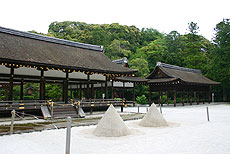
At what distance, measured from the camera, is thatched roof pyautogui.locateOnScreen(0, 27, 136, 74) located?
12.5 m

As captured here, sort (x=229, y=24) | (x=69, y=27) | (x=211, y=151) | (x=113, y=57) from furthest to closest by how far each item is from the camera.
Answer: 1. (x=69, y=27)
2. (x=113, y=57)
3. (x=229, y=24)
4. (x=211, y=151)

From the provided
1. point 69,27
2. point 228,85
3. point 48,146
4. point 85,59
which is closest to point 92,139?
point 48,146

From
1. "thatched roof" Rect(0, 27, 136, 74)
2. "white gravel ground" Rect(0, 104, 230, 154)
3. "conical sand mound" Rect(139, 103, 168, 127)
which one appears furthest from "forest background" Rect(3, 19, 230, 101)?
"white gravel ground" Rect(0, 104, 230, 154)

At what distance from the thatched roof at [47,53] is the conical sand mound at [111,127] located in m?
6.81

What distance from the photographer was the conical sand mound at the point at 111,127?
25.4 feet

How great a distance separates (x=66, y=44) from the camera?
719 inches

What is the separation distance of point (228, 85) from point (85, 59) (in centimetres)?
3105

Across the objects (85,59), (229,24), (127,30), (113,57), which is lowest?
(85,59)

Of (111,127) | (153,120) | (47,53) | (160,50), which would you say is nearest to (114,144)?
(111,127)

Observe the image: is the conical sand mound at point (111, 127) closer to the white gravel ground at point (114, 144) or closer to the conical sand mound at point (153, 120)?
the white gravel ground at point (114, 144)

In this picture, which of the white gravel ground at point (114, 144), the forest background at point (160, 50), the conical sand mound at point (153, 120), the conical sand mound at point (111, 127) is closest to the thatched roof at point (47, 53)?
the white gravel ground at point (114, 144)

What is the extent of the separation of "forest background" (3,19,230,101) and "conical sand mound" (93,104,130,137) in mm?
21807

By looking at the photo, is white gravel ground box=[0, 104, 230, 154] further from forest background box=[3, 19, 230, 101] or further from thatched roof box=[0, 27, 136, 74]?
forest background box=[3, 19, 230, 101]

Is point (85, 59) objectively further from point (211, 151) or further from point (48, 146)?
point (211, 151)
